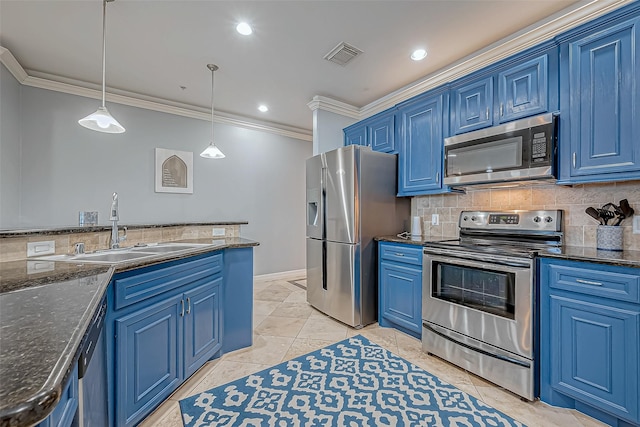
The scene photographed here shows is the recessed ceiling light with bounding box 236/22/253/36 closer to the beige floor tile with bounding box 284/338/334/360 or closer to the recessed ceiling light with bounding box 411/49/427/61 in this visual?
the recessed ceiling light with bounding box 411/49/427/61

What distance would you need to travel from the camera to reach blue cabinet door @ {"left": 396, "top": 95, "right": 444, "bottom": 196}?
274cm

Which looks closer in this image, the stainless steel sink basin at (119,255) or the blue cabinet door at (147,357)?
the blue cabinet door at (147,357)

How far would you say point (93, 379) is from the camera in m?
1.06

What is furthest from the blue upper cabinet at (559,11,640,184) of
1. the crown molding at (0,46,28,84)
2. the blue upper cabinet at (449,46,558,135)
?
the crown molding at (0,46,28,84)

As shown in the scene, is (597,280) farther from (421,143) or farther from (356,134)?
(356,134)

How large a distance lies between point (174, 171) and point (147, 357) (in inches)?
115

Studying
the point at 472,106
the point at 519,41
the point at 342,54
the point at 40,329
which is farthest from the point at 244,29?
the point at 40,329

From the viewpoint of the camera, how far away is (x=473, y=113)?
2.47 m

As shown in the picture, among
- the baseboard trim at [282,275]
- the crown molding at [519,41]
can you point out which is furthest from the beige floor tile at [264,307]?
the crown molding at [519,41]

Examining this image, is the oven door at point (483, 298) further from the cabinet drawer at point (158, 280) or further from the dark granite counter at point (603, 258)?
the cabinet drawer at point (158, 280)

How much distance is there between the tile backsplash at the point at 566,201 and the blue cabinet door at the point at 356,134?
1.23m

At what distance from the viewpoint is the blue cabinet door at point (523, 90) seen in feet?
6.77

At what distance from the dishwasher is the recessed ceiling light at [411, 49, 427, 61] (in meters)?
3.02

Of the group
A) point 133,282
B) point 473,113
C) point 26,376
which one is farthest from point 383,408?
point 473,113
